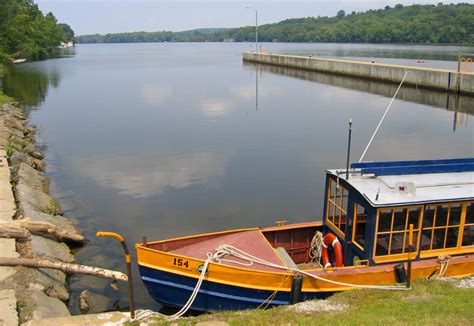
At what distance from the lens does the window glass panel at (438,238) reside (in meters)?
11.5

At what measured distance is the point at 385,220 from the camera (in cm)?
1102

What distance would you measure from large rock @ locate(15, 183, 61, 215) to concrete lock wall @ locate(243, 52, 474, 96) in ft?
87.5

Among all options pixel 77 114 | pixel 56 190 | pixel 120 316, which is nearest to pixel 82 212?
pixel 56 190

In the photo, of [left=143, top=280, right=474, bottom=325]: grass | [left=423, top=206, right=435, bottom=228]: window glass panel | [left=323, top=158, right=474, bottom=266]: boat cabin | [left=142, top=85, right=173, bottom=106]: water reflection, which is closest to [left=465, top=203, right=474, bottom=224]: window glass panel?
[left=323, top=158, right=474, bottom=266]: boat cabin

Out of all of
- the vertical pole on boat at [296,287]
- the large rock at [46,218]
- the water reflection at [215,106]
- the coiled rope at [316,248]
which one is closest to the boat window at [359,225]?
the coiled rope at [316,248]

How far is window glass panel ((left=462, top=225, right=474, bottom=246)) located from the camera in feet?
38.3

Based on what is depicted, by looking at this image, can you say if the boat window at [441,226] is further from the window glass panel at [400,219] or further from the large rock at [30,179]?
the large rock at [30,179]

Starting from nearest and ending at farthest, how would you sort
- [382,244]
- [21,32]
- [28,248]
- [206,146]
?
1. [382,244]
2. [28,248]
3. [206,146]
4. [21,32]

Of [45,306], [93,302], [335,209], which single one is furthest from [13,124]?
[335,209]

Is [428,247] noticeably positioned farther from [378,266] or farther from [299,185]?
[299,185]

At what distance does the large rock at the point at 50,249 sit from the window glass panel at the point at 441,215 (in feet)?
32.6

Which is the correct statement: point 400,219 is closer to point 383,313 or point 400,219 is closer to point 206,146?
point 383,313

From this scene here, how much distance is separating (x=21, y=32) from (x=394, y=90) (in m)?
83.2

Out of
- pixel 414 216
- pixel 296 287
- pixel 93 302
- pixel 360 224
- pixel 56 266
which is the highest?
pixel 414 216
